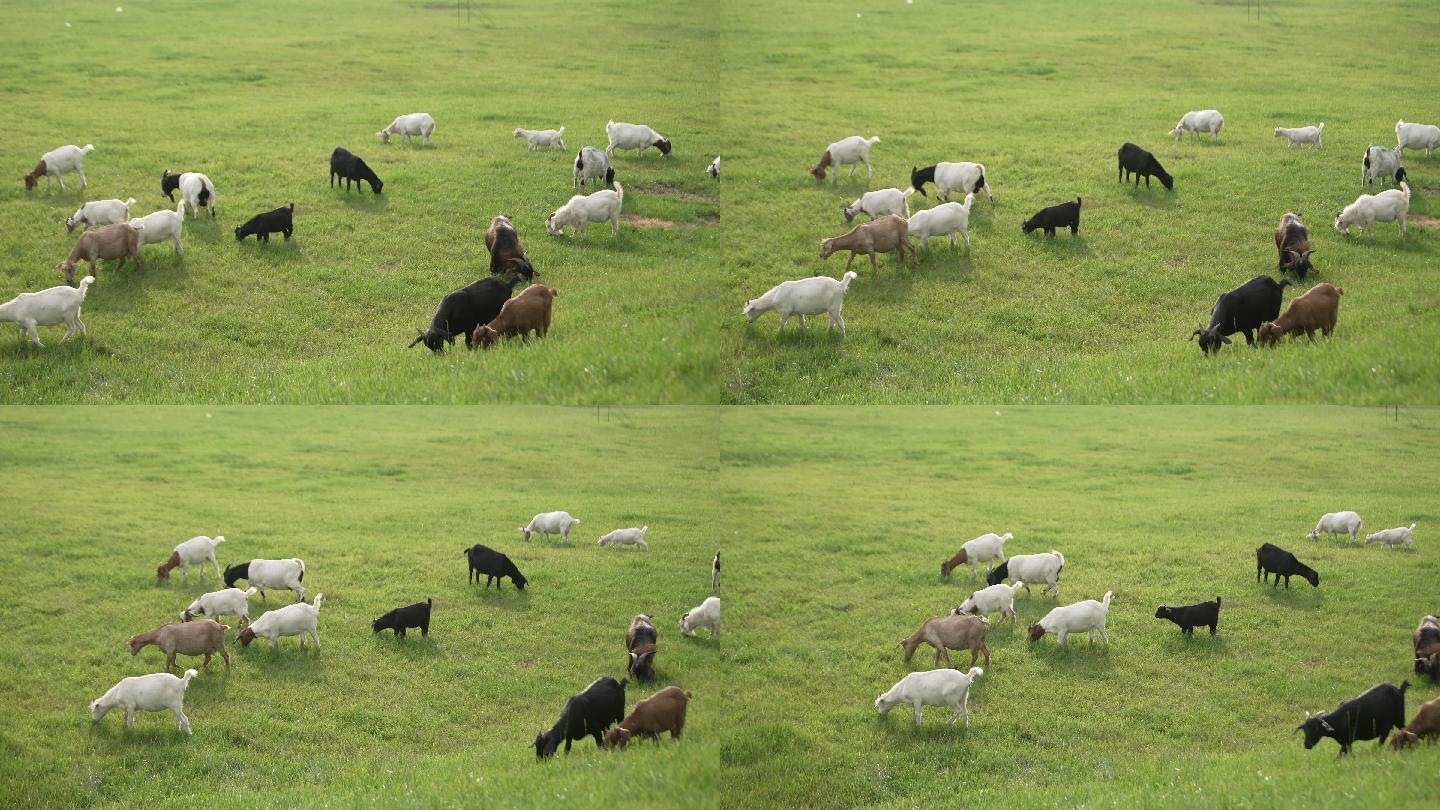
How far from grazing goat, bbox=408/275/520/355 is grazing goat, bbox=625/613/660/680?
3390 mm

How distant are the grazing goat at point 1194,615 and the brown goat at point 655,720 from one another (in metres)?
5.19

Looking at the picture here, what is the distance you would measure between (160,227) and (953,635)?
10.1 metres

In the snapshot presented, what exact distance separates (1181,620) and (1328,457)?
4.41 meters

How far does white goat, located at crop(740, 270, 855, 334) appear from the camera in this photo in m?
10.6

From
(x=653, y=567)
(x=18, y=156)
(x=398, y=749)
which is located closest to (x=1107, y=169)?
(x=653, y=567)

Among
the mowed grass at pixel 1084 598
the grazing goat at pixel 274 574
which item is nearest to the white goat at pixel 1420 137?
the mowed grass at pixel 1084 598

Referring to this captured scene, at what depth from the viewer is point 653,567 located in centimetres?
1266

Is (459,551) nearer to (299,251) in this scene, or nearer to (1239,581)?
(299,251)

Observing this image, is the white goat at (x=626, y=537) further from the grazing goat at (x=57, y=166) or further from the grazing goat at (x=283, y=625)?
the grazing goat at (x=57, y=166)

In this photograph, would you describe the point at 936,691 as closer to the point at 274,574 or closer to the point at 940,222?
the point at 940,222

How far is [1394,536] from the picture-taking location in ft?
39.5

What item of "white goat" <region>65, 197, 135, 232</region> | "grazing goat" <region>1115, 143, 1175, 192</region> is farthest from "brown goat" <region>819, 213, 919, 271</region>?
"white goat" <region>65, 197, 135, 232</region>

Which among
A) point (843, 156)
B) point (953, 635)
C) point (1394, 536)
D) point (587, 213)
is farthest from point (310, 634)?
point (1394, 536)

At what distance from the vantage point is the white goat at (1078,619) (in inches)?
428
